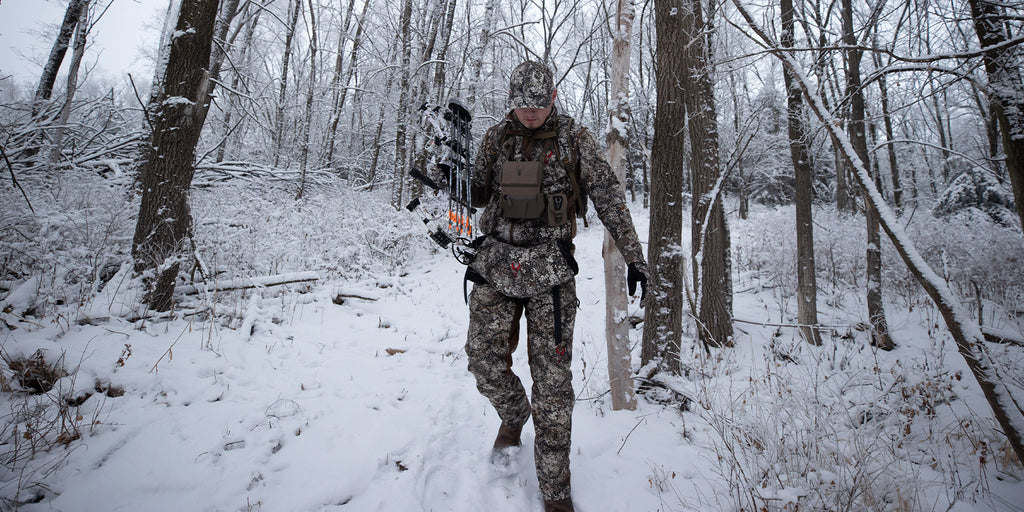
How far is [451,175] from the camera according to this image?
274cm

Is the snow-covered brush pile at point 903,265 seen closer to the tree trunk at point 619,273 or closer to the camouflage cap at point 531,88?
the tree trunk at point 619,273

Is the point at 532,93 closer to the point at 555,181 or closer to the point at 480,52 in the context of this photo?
the point at 555,181

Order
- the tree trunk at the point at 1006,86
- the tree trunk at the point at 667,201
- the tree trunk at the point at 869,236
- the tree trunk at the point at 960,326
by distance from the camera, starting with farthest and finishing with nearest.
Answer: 1. the tree trunk at the point at 869,236
2. the tree trunk at the point at 667,201
3. the tree trunk at the point at 1006,86
4. the tree trunk at the point at 960,326

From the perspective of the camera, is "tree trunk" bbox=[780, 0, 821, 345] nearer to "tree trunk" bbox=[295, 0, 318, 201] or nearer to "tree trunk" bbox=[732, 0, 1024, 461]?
"tree trunk" bbox=[732, 0, 1024, 461]

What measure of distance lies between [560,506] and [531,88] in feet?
7.81

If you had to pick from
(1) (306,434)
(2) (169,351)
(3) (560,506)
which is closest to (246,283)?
(2) (169,351)

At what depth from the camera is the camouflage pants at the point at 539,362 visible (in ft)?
7.27

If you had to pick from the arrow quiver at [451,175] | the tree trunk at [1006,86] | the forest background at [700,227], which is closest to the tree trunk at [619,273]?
the forest background at [700,227]

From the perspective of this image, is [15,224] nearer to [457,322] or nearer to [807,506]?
[457,322]

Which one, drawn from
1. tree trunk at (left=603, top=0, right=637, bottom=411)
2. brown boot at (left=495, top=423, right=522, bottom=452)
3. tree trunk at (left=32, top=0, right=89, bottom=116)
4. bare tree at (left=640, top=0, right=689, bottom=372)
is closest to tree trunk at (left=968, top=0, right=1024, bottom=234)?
bare tree at (left=640, top=0, right=689, bottom=372)

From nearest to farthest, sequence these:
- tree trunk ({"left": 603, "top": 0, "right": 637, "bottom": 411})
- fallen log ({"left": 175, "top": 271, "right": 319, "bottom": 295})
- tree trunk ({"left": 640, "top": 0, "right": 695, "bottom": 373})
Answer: tree trunk ({"left": 603, "top": 0, "right": 637, "bottom": 411}) < tree trunk ({"left": 640, "top": 0, "right": 695, "bottom": 373}) < fallen log ({"left": 175, "top": 271, "right": 319, "bottom": 295})

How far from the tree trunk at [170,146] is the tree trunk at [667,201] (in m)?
4.62

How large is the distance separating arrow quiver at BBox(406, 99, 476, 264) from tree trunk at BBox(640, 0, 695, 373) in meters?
1.97

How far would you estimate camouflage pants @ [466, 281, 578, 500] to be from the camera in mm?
2215
